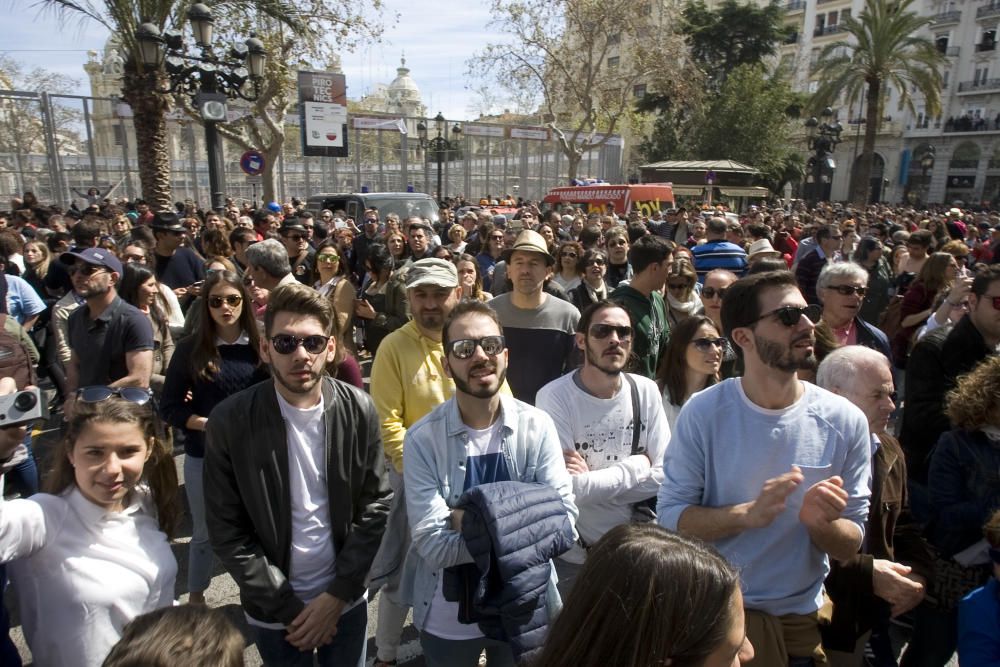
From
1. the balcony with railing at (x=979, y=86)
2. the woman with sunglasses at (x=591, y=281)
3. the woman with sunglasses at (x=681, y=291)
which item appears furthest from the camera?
the balcony with railing at (x=979, y=86)

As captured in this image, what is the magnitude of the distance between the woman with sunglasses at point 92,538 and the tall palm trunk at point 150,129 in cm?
1170

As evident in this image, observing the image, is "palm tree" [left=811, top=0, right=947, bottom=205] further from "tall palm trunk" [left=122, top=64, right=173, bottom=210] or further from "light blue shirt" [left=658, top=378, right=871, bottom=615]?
"light blue shirt" [left=658, top=378, right=871, bottom=615]

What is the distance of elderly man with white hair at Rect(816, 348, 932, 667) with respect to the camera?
2.18 m

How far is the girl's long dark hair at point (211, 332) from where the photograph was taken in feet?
10.4

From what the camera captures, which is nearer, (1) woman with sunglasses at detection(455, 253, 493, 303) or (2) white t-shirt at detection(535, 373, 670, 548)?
(2) white t-shirt at detection(535, 373, 670, 548)

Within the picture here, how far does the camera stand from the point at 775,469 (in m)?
1.94

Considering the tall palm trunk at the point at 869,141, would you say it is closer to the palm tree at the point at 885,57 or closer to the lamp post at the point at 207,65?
the palm tree at the point at 885,57

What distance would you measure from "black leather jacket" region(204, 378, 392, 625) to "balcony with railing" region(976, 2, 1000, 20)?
62.0 meters

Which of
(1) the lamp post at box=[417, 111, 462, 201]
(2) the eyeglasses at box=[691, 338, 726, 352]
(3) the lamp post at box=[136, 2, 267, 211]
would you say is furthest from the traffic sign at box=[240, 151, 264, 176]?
(1) the lamp post at box=[417, 111, 462, 201]

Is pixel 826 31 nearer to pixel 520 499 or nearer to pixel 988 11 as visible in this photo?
pixel 988 11

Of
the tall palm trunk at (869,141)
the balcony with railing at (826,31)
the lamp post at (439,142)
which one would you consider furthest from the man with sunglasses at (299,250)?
the balcony with railing at (826,31)

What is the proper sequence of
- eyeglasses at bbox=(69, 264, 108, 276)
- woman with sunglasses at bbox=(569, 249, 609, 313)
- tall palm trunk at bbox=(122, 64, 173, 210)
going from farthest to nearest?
1. tall palm trunk at bbox=(122, 64, 173, 210)
2. woman with sunglasses at bbox=(569, 249, 609, 313)
3. eyeglasses at bbox=(69, 264, 108, 276)

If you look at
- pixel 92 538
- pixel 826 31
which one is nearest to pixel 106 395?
pixel 92 538

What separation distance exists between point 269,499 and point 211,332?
1415mm
